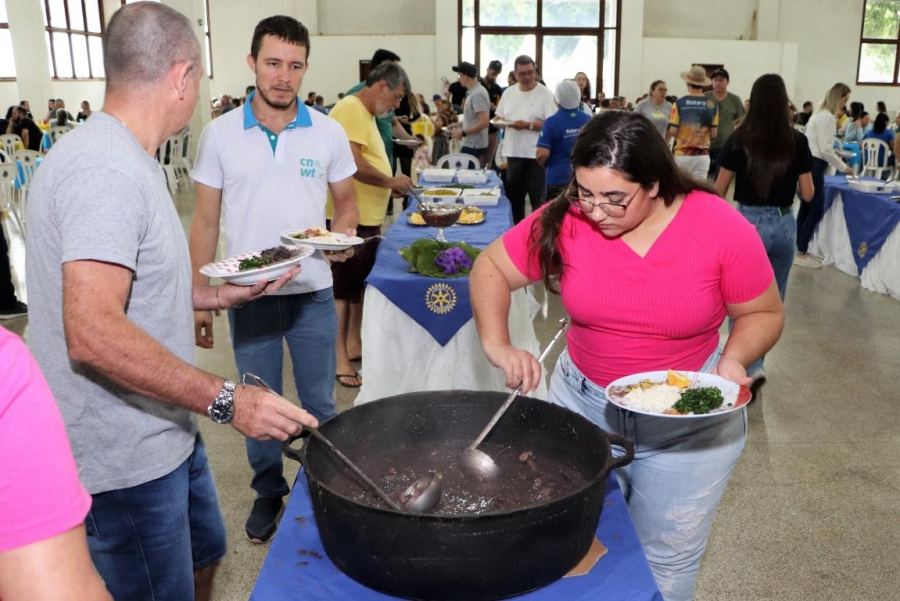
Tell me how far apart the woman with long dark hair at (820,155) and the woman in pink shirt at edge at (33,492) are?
622 centimetres

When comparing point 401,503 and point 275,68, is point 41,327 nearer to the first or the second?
point 401,503

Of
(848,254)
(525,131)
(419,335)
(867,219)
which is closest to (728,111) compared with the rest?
(848,254)

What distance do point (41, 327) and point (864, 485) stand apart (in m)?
2.74

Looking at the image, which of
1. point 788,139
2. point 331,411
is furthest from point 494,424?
point 788,139

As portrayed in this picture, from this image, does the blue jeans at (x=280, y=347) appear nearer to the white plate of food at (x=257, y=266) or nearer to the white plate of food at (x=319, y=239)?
the white plate of food at (x=319, y=239)

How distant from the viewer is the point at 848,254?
588cm

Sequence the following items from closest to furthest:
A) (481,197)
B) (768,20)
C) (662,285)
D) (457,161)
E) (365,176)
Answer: (662,285), (365,176), (481,197), (457,161), (768,20)

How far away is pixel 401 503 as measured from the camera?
3.92 ft

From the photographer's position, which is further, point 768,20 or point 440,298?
point 768,20

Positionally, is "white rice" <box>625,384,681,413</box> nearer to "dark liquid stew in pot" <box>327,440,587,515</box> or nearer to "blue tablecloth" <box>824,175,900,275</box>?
"dark liquid stew in pot" <box>327,440,587,515</box>

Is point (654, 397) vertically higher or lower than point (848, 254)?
higher

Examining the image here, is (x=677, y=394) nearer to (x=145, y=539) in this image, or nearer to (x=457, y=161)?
(x=145, y=539)

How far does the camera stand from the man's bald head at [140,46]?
4.14ft

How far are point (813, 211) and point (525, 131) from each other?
239cm
